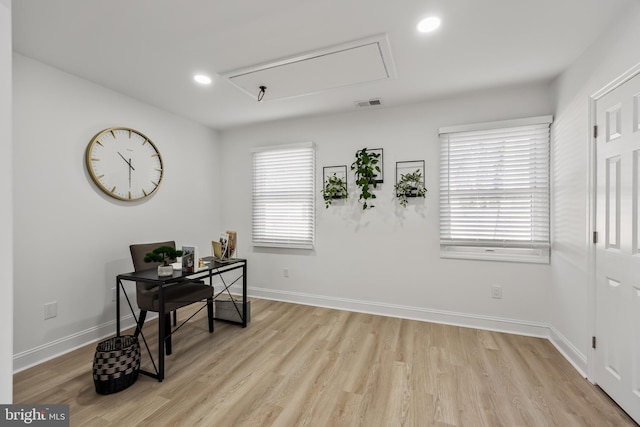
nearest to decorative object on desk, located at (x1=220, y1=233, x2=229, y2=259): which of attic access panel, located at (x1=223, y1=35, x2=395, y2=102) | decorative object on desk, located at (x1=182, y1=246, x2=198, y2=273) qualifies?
decorative object on desk, located at (x1=182, y1=246, x2=198, y2=273)

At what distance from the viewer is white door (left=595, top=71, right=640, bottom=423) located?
1664mm

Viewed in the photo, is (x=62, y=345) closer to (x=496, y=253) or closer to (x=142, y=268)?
(x=142, y=268)

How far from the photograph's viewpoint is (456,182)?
119 inches

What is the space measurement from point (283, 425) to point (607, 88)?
9.87 ft

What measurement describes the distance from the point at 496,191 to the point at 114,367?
3.59 m

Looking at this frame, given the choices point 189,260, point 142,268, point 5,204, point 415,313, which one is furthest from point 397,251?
point 5,204

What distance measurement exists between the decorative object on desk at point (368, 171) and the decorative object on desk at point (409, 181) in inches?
8.4

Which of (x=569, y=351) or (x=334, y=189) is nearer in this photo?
(x=569, y=351)

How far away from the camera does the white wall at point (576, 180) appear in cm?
184

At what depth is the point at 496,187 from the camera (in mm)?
2883

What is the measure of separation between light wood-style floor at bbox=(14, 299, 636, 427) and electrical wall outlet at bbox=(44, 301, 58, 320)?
1.20 feet

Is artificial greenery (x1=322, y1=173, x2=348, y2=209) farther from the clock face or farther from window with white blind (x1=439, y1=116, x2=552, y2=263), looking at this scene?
the clock face

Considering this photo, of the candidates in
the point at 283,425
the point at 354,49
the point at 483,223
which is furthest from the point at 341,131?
the point at 283,425

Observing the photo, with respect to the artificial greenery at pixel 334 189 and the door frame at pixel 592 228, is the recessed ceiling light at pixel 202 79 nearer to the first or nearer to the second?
the artificial greenery at pixel 334 189
